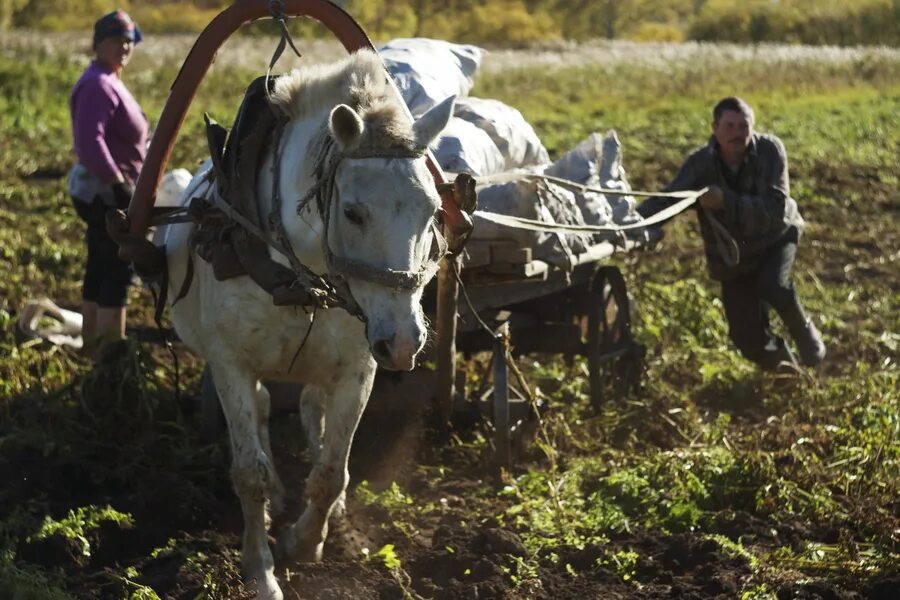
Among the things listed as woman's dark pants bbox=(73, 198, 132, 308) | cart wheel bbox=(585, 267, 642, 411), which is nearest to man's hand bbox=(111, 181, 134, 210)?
woman's dark pants bbox=(73, 198, 132, 308)

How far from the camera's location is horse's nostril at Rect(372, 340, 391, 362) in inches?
146

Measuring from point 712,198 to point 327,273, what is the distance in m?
3.23

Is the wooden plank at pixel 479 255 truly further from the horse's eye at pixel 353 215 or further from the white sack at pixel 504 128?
the horse's eye at pixel 353 215

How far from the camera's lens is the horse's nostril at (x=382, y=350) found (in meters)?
3.71

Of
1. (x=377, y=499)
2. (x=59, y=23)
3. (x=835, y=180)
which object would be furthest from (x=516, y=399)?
(x=59, y=23)

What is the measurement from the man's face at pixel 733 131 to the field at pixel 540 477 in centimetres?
136

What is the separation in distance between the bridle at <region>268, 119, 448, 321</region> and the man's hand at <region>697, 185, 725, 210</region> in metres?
3.14

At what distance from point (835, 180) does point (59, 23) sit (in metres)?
25.4

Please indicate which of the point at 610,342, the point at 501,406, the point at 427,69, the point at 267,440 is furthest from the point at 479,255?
the point at 610,342

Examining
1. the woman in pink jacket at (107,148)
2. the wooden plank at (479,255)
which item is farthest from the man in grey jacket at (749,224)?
the woman in pink jacket at (107,148)

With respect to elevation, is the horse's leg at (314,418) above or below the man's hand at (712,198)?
below

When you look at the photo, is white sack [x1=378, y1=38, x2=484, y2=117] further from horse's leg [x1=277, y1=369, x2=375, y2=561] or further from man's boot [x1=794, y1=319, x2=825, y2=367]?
man's boot [x1=794, y1=319, x2=825, y2=367]

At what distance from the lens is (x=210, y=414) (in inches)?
247

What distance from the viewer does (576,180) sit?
6508mm
